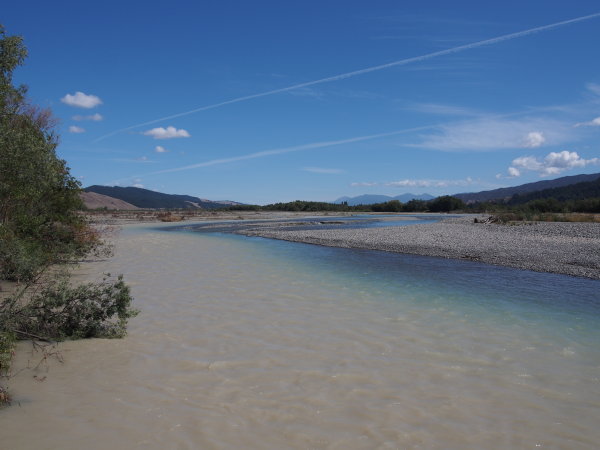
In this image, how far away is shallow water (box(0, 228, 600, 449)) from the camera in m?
4.64

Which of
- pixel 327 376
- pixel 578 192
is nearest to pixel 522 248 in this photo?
pixel 327 376

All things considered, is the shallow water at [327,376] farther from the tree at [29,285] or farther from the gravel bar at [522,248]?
the gravel bar at [522,248]

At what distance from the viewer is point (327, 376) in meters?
6.24

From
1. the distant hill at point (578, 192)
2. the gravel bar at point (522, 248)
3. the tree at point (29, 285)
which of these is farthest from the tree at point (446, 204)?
the tree at point (29, 285)

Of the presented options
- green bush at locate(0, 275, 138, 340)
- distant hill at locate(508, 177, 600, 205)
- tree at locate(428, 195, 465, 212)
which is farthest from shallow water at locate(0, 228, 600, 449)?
distant hill at locate(508, 177, 600, 205)

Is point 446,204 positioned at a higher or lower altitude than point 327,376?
higher

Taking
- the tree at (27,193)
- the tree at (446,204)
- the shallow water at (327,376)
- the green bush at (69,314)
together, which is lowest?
the shallow water at (327,376)

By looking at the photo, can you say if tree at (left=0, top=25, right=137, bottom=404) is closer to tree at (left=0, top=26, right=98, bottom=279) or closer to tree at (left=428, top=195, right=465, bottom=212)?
tree at (left=0, top=26, right=98, bottom=279)

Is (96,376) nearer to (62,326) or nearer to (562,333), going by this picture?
(62,326)

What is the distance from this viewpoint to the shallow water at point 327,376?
15.2ft

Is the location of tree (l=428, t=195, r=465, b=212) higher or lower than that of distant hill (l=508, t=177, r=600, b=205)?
lower

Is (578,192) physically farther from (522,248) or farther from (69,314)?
(69,314)

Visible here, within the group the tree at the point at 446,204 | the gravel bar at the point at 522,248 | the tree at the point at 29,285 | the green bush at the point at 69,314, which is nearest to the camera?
the tree at the point at 29,285

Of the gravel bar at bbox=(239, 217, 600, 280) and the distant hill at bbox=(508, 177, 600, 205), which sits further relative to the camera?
the distant hill at bbox=(508, 177, 600, 205)
